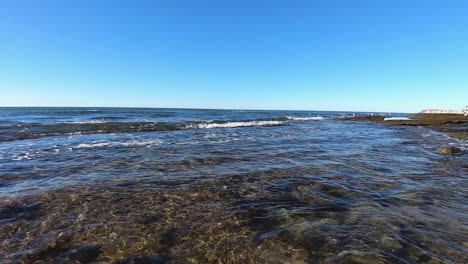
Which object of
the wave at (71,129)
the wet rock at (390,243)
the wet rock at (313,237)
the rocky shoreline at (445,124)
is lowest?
the wave at (71,129)

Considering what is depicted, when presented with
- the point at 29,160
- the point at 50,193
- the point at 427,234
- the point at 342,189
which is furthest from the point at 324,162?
the point at 29,160

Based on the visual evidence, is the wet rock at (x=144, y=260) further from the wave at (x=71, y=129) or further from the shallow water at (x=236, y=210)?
the wave at (x=71, y=129)

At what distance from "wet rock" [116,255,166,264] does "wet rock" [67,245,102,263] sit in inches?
17.4

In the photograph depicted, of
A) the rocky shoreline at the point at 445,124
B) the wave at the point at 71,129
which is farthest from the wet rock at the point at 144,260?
the rocky shoreline at the point at 445,124

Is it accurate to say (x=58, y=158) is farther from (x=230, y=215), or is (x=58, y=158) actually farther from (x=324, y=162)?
(x=324, y=162)

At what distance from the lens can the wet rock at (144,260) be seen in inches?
159

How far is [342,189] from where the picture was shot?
7352mm

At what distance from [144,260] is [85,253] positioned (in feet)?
2.93

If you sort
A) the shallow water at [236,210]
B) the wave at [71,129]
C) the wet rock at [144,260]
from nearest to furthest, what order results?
the wet rock at [144,260] < the shallow water at [236,210] < the wave at [71,129]

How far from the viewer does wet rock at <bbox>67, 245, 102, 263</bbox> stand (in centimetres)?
410

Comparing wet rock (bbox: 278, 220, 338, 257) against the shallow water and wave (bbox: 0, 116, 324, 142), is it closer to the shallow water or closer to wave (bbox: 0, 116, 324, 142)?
the shallow water

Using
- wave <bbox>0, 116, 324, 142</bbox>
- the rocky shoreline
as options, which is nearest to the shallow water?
wave <bbox>0, 116, 324, 142</bbox>

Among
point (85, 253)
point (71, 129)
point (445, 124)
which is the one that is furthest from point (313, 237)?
point (445, 124)

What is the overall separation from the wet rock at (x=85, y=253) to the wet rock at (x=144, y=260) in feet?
1.45
